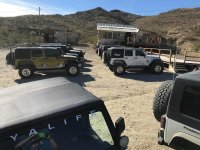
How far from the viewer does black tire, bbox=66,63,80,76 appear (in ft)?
64.8

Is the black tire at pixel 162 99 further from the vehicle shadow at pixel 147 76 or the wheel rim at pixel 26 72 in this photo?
the wheel rim at pixel 26 72

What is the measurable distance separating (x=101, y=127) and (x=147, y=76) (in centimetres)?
1657

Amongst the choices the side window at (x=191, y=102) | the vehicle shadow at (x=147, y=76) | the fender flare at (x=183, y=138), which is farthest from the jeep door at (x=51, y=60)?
the side window at (x=191, y=102)

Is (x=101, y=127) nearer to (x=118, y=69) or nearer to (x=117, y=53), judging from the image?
(x=118, y=69)

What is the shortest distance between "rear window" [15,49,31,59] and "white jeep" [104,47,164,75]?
5.03 meters

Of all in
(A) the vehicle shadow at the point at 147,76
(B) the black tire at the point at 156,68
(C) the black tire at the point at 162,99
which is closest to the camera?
(C) the black tire at the point at 162,99

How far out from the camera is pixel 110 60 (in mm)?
20594

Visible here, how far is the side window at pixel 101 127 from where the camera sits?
3662 millimetres

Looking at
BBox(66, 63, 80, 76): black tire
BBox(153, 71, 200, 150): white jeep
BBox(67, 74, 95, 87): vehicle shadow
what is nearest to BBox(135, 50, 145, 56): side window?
BBox(67, 74, 95, 87): vehicle shadow

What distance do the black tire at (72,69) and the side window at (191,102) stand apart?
1449cm

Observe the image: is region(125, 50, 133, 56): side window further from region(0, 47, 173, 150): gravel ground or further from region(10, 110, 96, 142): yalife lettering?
region(10, 110, 96, 142): yalife lettering

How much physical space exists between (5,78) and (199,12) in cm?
9738

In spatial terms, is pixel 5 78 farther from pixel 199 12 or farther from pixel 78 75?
Answer: pixel 199 12

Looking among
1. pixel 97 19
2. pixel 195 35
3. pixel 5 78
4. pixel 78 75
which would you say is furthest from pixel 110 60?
pixel 97 19
